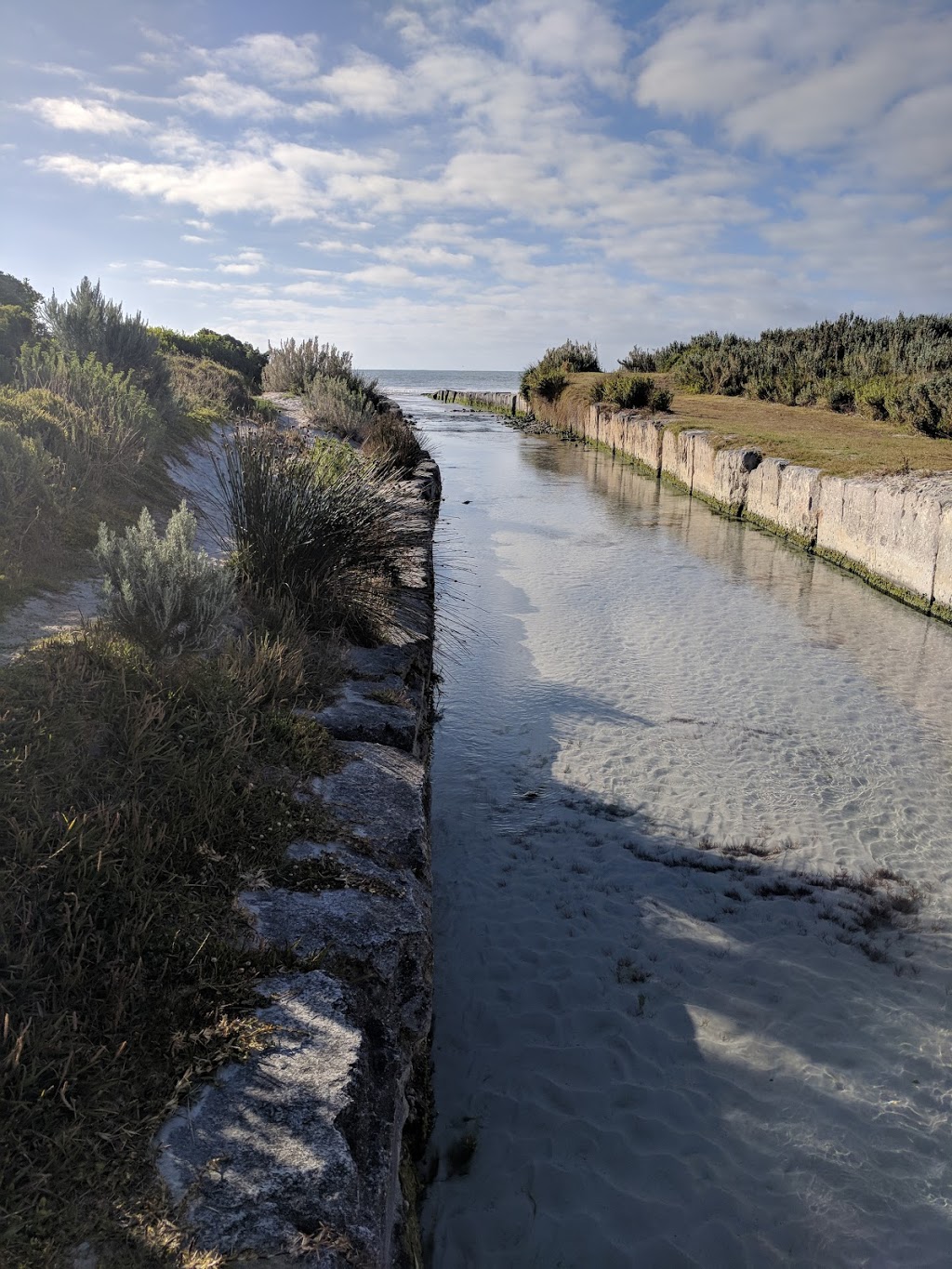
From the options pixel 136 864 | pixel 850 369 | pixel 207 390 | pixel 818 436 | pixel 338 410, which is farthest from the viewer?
pixel 850 369

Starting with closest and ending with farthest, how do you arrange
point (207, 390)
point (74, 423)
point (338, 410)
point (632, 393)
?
point (74, 423) → point (338, 410) → point (207, 390) → point (632, 393)

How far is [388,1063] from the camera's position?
2205 millimetres

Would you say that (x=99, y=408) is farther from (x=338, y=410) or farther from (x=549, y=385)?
(x=549, y=385)

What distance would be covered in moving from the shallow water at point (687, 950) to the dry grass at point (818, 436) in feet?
11.5

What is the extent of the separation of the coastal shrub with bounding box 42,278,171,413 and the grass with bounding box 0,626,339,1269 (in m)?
6.90

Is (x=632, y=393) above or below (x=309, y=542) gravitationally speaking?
above

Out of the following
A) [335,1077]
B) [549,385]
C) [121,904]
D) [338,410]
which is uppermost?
[549,385]

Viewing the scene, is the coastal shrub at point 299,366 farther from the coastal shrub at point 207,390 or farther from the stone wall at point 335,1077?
the stone wall at point 335,1077

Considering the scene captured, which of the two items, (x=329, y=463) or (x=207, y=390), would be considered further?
(x=207, y=390)

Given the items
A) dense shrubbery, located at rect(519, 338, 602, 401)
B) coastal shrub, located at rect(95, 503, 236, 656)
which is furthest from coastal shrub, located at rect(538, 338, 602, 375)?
coastal shrub, located at rect(95, 503, 236, 656)

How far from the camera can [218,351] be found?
78.3ft

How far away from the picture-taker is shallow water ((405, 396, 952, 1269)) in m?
2.52

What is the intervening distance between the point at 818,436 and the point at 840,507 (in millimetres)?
5036

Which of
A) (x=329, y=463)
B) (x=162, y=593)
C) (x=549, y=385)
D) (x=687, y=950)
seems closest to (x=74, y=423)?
(x=329, y=463)
